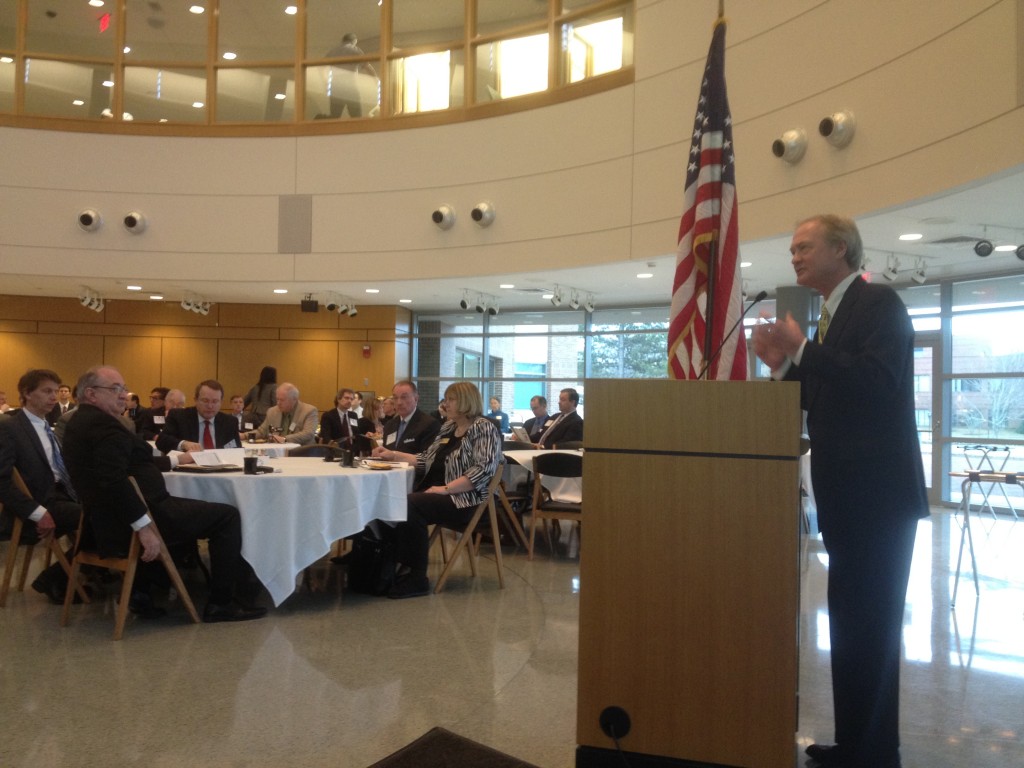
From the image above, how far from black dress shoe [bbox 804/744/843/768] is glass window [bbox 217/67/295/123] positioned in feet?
38.3

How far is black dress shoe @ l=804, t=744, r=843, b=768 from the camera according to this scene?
266cm

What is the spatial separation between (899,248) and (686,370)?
7.49 meters

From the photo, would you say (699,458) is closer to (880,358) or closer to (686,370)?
(880,358)

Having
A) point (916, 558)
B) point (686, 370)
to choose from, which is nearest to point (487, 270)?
point (916, 558)

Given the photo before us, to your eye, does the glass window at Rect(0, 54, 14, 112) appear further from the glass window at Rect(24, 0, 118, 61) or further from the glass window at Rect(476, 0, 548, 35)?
the glass window at Rect(476, 0, 548, 35)

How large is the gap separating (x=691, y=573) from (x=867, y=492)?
635mm

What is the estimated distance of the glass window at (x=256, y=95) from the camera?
12477mm

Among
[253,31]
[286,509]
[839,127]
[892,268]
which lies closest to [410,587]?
[286,509]

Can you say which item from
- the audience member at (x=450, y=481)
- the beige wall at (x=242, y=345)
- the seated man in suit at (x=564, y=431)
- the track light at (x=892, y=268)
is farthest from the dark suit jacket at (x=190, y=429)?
the beige wall at (x=242, y=345)

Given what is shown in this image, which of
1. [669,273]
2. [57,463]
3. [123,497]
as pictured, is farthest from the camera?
[669,273]

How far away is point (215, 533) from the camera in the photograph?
15.7ft

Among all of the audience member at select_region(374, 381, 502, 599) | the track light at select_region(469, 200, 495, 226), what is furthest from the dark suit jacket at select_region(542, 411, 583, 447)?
the track light at select_region(469, 200, 495, 226)

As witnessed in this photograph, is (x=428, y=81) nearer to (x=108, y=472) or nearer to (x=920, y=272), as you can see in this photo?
(x=920, y=272)

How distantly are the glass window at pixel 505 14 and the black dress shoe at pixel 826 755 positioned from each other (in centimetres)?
1045
